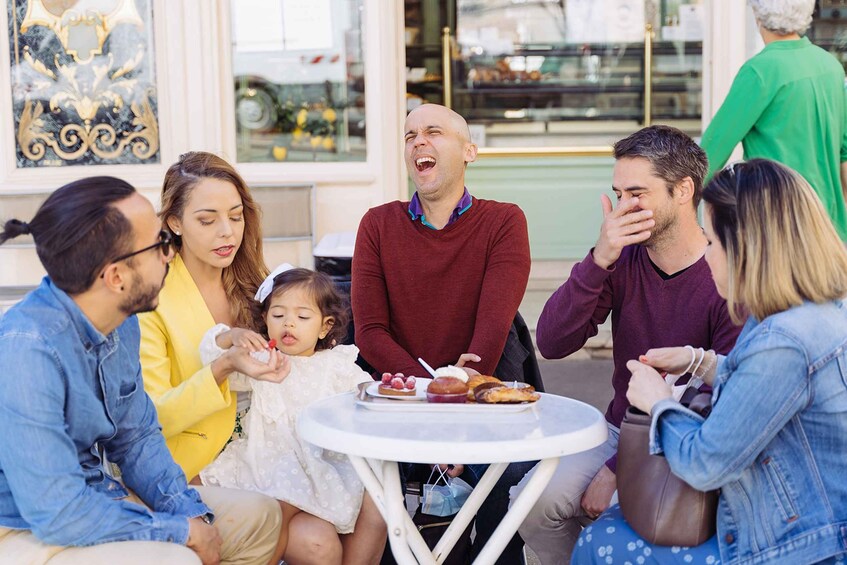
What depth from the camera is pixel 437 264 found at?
3258 millimetres

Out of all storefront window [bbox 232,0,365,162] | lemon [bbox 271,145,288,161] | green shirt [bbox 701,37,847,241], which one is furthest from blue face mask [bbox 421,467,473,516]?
lemon [bbox 271,145,288,161]

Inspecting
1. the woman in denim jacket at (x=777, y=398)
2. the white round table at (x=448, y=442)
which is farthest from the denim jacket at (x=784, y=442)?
the white round table at (x=448, y=442)

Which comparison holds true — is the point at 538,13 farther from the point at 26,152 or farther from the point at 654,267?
the point at 654,267

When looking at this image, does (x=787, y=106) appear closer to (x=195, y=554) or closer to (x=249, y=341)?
(x=249, y=341)

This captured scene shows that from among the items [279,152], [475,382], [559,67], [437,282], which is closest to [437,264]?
[437,282]

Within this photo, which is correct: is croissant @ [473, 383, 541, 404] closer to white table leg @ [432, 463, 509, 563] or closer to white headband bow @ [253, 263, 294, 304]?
white table leg @ [432, 463, 509, 563]

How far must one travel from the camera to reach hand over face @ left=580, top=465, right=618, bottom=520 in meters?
2.77

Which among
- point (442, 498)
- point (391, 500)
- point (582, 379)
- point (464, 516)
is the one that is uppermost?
point (391, 500)

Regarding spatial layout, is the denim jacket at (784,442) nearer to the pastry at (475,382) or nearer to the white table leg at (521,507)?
the white table leg at (521,507)

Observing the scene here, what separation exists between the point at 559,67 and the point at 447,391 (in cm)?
619

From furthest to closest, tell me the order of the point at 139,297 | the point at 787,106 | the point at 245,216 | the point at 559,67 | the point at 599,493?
the point at 559,67
the point at 787,106
the point at 245,216
the point at 599,493
the point at 139,297

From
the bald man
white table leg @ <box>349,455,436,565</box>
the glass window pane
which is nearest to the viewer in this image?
white table leg @ <box>349,455,436,565</box>

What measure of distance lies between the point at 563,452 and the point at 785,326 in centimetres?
53

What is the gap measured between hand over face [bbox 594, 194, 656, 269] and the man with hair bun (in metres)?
A: 1.21
